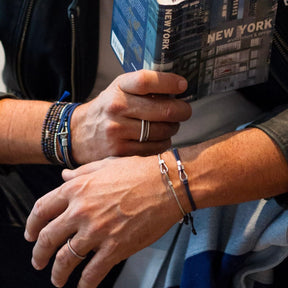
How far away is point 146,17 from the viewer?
69cm

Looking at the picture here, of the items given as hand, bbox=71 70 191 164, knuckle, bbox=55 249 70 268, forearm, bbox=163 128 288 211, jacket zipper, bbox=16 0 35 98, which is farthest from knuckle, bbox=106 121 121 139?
jacket zipper, bbox=16 0 35 98

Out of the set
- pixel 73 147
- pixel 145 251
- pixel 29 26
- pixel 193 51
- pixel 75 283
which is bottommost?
pixel 75 283

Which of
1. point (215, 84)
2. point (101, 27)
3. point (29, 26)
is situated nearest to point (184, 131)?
point (215, 84)

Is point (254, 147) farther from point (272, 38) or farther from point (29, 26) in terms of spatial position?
point (29, 26)

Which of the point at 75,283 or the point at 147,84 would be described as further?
the point at 75,283

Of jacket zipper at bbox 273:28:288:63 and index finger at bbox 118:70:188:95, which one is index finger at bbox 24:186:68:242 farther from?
jacket zipper at bbox 273:28:288:63

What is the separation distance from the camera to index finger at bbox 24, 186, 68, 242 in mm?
784

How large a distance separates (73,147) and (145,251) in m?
0.24

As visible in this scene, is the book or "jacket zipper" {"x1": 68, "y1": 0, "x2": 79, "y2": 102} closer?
the book

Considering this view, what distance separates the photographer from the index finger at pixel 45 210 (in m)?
0.78

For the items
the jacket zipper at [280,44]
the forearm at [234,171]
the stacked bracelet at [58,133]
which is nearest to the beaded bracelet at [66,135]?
the stacked bracelet at [58,133]

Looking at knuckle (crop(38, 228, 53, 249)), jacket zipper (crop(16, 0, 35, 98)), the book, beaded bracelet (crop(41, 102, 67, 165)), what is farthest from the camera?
jacket zipper (crop(16, 0, 35, 98))

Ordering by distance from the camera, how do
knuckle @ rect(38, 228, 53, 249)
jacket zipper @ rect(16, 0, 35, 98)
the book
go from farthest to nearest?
jacket zipper @ rect(16, 0, 35, 98)
knuckle @ rect(38, 228, 53, 249)
the book

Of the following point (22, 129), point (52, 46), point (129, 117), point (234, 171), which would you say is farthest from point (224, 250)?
point (52, 46)
